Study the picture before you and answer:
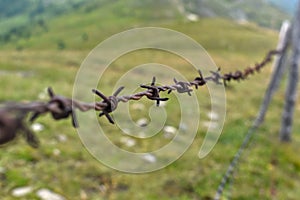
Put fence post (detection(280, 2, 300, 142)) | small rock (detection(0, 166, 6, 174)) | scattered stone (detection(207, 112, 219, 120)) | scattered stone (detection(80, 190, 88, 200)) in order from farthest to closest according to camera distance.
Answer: scattered stone (detection(207, 112, 219, 120)) → fence post (detection(280, 2, 300, 142)) → small rock (detection(0, 166, 6, 174)) → scattered stone (detection(80, 190, 88, 200))

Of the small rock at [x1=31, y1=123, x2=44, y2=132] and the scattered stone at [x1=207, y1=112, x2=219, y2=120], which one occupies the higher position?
the scattered stone at [x1=207, y1=112, x2=219, y2=120]

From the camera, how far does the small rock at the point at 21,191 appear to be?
20.4ft

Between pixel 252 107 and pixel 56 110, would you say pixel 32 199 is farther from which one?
pixel 252 107

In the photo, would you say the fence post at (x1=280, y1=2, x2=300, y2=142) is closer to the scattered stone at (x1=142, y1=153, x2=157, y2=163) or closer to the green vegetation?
the green vegetation

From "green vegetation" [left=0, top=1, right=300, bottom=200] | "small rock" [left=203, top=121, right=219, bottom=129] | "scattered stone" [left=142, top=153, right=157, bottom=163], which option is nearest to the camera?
"green vegetation" [left=0, top=1, right=300, bottom=200]

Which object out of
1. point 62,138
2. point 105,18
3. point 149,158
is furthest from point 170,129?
point 105,18

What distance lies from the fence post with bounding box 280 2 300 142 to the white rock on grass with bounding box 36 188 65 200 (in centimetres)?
687

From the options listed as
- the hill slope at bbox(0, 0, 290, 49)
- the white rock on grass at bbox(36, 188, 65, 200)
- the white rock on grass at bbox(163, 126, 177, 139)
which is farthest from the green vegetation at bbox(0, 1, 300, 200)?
the hill slope at bbox(0, 0, 290, 49)

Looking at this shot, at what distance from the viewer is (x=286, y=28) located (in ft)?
A: 34.8

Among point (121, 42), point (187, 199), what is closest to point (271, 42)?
point (121, 42)

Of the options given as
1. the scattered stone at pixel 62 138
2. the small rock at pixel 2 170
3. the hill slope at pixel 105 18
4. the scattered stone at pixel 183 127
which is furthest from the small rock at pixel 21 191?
the hill slope at pixel 105 18

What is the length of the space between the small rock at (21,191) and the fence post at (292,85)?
7.29 m

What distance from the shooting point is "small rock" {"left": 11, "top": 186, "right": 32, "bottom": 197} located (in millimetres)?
6227

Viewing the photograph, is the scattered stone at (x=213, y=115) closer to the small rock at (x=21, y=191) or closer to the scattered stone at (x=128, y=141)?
the scattered stone at (x=128, y=141)
